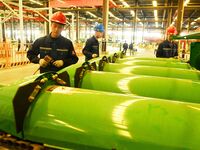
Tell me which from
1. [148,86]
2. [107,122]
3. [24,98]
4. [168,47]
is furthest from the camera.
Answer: [168,47]

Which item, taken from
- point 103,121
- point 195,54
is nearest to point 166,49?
point 195,54

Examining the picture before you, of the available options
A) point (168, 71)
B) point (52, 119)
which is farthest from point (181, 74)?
point (52, 119)

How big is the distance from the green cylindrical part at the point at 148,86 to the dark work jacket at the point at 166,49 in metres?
3.73

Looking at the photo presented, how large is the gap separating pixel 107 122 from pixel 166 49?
4.80m

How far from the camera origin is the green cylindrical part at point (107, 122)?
1.28 metres

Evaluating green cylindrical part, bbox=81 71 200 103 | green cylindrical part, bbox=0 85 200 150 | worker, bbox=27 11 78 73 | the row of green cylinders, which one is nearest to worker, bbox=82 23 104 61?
worker, bbox=27 11 78 73

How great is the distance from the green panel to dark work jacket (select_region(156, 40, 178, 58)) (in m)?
1.82

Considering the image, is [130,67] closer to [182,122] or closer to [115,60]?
[115,60]

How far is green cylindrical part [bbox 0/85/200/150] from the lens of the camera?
1282 millimetres

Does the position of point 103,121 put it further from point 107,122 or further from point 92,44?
point 92,44

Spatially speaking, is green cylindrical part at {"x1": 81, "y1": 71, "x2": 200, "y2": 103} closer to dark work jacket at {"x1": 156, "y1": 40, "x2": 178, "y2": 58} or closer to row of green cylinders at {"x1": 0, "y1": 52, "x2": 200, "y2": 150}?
row of green cylinders at {"x1": 0, "y1": 52, "x2": 200, "y2": 150}

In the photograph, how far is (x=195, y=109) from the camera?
4.69ft

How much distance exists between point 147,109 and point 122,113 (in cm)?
17

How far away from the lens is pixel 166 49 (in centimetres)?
575
